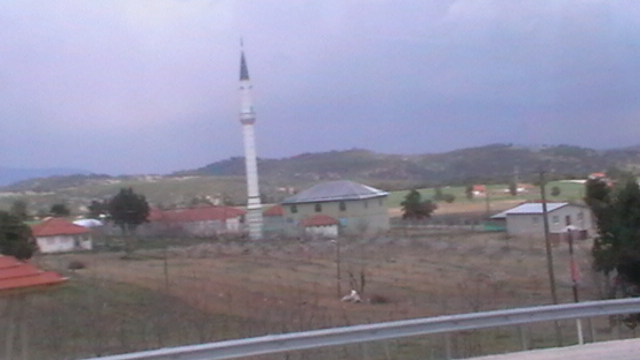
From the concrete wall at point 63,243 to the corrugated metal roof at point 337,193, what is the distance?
22866 millimetres

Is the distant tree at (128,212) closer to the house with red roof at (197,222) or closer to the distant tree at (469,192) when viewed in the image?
the house with red roof at (197,222)

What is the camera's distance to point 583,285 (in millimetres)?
32844

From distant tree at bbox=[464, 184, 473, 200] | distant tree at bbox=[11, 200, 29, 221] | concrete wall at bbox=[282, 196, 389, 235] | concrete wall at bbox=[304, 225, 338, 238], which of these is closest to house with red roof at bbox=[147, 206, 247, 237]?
concrete wall at bbox=[282, 196, 389, 235]

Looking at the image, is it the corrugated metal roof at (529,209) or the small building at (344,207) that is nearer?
the corrugated metal roof at (529,209)

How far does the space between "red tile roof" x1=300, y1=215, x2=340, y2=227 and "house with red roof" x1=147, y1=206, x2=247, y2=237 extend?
5668mm

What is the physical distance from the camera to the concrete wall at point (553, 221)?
52125mm

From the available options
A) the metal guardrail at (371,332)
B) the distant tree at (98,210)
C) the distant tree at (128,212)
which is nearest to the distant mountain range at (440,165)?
the distant tree at (128,212)

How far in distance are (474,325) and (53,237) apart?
4420cm

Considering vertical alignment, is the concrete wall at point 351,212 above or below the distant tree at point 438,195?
below

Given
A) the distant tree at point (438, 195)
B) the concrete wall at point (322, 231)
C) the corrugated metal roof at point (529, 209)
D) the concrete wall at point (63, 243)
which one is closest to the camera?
the concrete wall at point (63, 243)

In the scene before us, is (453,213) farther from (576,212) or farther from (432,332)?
(432,332)

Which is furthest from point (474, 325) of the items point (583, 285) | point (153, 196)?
point (153, 196)

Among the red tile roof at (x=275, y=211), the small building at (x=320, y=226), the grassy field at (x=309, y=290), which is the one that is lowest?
the grassy field at (x=309, y=290)

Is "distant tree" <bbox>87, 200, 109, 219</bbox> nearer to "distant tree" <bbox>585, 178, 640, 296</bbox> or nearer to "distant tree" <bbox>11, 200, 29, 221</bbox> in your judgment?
"distant tree" <bbox>11, 200, 29, 221</bbox>
